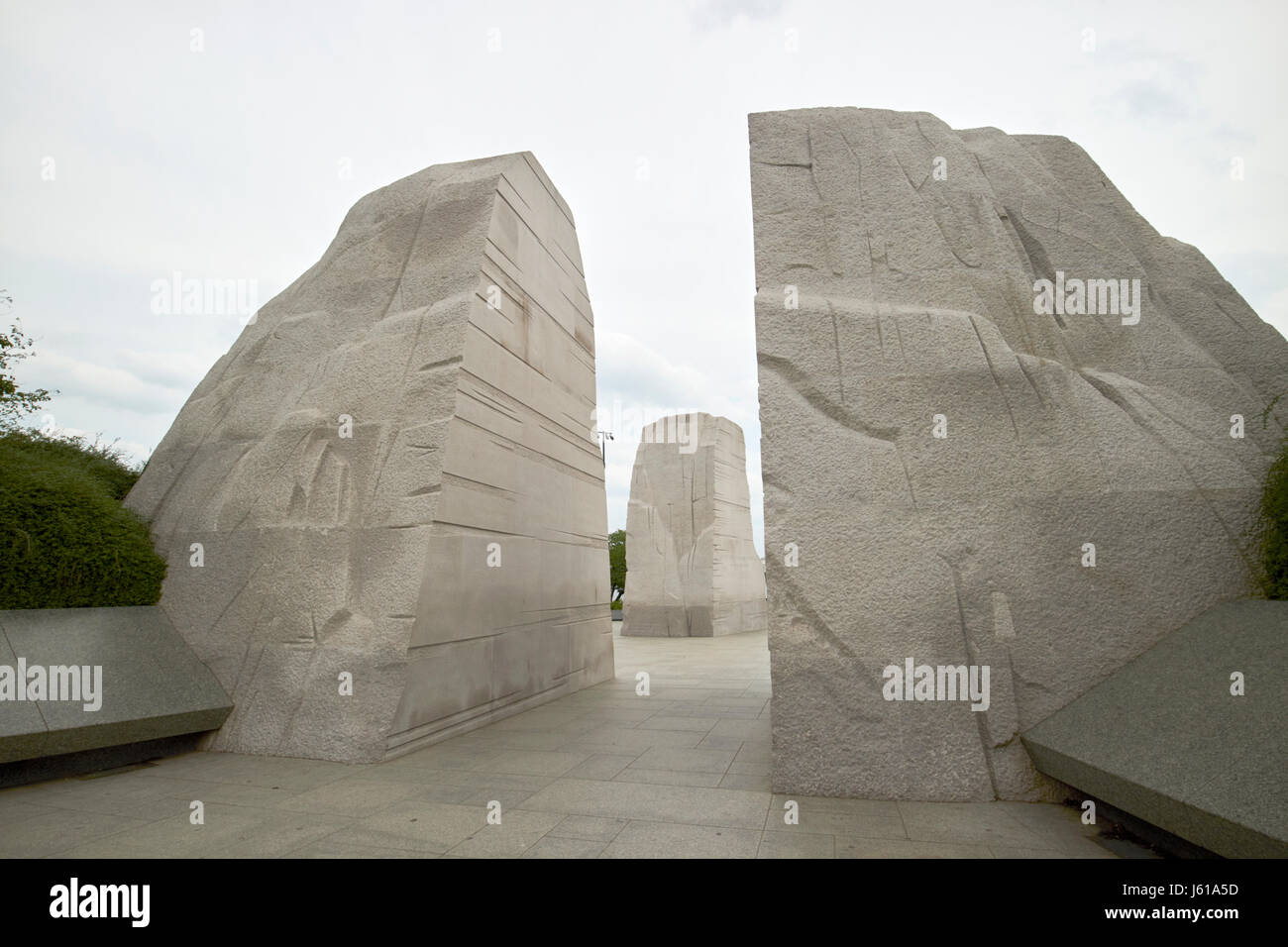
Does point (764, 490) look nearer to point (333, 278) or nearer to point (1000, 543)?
point (1000, 543)

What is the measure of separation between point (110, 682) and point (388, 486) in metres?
2.41

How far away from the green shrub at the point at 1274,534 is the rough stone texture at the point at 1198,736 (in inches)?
7.5

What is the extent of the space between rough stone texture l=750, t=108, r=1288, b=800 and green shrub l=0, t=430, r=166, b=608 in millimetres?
5495

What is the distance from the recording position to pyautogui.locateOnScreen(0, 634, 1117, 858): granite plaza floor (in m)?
3.54

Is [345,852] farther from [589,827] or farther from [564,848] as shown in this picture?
[589,827]

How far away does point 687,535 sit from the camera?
18.4 m

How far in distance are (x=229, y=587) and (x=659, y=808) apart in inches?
166

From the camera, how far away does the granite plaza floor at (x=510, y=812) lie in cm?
354

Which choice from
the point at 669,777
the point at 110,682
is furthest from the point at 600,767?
the point at 110,682

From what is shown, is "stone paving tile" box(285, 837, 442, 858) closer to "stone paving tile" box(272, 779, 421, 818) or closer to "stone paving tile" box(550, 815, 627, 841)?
"stone paving tile" box(272, 779, 421, 818)

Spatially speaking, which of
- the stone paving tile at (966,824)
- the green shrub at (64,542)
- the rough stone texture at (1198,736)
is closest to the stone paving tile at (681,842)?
the stone paving tile at (966,824)

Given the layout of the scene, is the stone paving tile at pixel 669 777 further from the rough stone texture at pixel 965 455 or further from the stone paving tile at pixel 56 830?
the stone paving tile at pixel 56 830

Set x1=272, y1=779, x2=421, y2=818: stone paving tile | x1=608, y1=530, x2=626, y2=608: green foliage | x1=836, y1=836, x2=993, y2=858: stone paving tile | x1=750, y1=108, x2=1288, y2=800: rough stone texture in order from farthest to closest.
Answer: x1=608, y1=530, x2=626, y2=608: green foliage → x1=750, y1=108, x2=1288, y2=800: rough stone texture → x1=272, y1=779, x2=421, y2=818: stone paving tile → x1=836, y1=836, x2=993, y2=858: stone paving tile

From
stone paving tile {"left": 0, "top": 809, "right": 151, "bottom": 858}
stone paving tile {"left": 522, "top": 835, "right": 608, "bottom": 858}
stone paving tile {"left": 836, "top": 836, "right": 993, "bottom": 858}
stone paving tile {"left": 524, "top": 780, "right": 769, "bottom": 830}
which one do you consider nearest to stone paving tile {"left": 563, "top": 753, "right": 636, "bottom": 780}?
stone paving tile {"left": 524, "top": 780, "right": 769, "bottom": 830}
